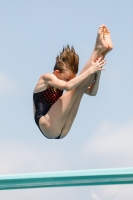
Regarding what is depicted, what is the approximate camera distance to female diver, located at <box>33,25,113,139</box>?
4098mm

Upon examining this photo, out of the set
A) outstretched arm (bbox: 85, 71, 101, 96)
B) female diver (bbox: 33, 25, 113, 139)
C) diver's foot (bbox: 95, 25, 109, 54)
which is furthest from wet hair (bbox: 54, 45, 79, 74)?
diver's foot (bbox: 95, 25, 109, 54)

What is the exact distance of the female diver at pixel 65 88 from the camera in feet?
13.4

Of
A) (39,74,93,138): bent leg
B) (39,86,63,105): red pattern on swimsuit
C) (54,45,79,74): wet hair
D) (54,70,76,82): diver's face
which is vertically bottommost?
(39,74,93,138): bent leg

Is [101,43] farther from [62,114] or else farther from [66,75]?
A: [62,114]

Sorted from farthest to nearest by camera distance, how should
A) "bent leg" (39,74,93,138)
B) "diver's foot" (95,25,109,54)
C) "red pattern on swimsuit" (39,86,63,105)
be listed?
"red pattern on swimsuit" (39,86,63,105), "bent leg" (39,74,93,138), "diver's foot" (95,25,109,54)

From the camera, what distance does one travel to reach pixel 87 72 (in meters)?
4.04

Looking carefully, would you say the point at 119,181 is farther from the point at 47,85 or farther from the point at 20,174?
the point at 47,85

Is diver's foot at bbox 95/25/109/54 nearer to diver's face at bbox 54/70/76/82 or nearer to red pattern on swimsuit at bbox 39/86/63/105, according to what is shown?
diver's face at bbox 54/70/76/82

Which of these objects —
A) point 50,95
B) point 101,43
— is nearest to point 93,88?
point 50,95

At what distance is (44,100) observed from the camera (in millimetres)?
4512

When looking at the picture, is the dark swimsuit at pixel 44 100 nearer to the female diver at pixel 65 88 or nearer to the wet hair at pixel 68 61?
the female diver at pixel 65 88

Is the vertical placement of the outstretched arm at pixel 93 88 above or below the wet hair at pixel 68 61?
below

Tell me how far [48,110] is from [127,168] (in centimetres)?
108

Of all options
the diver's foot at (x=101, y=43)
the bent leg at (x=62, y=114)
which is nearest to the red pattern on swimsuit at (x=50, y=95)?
the bent leg at (x=62, y=114)
